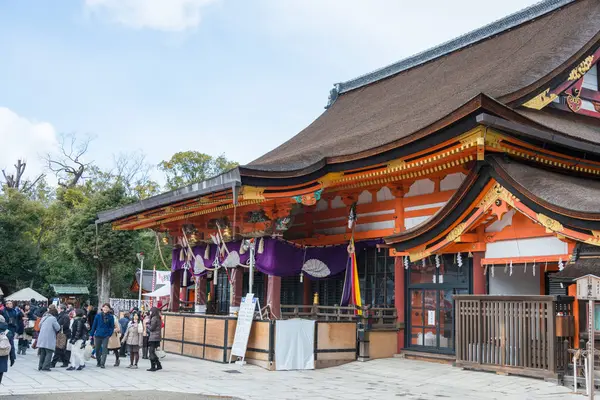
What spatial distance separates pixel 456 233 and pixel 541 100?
4087 mm

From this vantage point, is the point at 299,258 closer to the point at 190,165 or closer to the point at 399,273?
the point at 399,273

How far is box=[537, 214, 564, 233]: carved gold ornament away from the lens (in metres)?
12.4

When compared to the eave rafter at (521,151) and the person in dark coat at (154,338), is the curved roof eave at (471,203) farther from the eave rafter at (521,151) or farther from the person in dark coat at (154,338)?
the person in dark coat at (154,338)

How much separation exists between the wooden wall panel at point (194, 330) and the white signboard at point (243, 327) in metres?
1.57

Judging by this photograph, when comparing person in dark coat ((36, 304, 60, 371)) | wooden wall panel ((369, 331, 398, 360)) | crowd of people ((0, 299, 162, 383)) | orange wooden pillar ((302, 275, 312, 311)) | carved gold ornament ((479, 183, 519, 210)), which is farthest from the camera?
orange wooden pillar ((302, 275, 312, 311))

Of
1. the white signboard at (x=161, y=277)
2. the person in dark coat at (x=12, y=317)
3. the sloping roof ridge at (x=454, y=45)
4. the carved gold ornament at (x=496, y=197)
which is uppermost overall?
the sloping roof ridge at (x=454, y=45)

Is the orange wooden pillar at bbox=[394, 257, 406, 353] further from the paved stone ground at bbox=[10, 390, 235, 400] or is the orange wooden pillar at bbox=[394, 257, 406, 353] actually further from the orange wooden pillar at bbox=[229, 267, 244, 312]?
the paved stone ground at bbox=[10, 390, 235, 400]

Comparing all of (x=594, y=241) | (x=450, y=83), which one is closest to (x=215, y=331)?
(x=594, y=241)

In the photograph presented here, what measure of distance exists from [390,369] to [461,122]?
5.92 meters

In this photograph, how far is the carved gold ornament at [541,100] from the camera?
15406mm

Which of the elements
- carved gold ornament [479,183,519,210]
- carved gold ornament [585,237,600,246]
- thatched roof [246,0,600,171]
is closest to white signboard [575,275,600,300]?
carved gold ornament [585,237,600,246]

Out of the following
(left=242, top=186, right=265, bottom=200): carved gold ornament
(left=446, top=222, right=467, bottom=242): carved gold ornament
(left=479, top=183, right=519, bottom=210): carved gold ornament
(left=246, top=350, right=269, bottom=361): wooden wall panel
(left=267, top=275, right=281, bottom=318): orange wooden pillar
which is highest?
(left=242, top=186, right=265, bottom=200): carved gold ornament

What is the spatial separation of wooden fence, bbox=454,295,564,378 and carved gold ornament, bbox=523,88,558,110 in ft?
16.4

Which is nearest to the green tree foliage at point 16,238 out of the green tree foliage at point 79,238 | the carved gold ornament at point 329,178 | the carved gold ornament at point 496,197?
the green tree foliage at point 79,238
